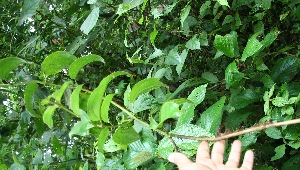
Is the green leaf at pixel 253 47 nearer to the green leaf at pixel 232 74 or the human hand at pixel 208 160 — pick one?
the green leaf at pixel 232 74

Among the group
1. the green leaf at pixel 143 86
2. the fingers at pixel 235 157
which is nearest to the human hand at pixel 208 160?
the fingers at pixel 235 157

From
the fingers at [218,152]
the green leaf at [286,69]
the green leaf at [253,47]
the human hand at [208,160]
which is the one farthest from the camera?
the green leaf at [286,69]

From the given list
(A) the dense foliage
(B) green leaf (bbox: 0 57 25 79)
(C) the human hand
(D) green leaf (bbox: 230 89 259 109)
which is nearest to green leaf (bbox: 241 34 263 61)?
(A) the dense foliage

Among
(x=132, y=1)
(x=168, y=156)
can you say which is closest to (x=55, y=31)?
(x=132, y=1)

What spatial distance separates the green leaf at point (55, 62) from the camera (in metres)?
0.71

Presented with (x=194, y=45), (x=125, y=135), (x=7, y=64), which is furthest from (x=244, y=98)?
(x=7, y=64)

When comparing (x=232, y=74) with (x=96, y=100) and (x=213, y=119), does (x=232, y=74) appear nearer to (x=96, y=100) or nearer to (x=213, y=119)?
(x=213, y=119)

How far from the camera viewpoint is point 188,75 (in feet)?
4.80

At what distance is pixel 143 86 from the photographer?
667mm

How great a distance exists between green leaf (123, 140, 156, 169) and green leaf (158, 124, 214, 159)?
0.03 metres

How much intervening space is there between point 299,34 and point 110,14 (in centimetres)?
80

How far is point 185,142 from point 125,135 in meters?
0.11

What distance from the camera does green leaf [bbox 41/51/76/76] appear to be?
711 millimetres

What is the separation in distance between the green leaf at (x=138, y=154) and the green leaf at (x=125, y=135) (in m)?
0.04
